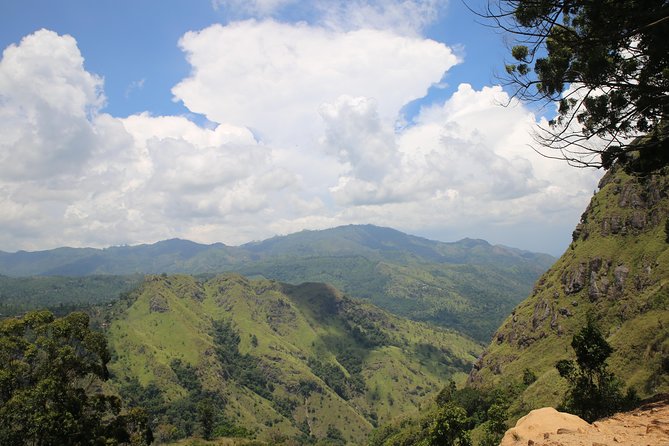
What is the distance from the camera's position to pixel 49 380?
33.5 meters

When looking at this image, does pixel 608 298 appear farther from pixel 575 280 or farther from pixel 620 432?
pixel 620 432

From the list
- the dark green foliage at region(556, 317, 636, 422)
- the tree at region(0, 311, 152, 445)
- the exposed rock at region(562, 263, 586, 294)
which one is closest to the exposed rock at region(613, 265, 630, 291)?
the exposed rock at region(562, 263, 586, 294)

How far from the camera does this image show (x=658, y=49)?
→ 2339cm

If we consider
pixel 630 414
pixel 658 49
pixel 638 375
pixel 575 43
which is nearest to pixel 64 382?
pixel 630 414

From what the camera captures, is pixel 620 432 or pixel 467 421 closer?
pixel 620 432

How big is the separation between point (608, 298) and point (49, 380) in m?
174

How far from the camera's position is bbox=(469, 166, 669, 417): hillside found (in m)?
100

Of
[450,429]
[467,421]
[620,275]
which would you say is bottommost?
[450,429]

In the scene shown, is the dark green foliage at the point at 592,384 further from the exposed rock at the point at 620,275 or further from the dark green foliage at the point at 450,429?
the exposed rock at the point at 620,275

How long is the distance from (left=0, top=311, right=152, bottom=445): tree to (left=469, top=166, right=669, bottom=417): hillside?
320 ft

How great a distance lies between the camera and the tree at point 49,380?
105ft

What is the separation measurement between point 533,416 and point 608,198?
195929mm

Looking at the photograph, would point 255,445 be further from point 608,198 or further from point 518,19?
point 608,198

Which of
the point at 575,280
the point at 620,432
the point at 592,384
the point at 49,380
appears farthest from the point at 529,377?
the point at 49,380
